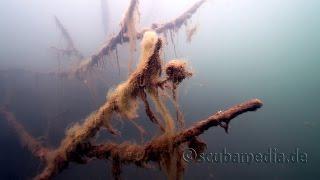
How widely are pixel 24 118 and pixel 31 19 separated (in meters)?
22.8

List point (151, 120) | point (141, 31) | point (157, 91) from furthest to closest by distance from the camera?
point (141, 31) → point (151, 120) → point (157, 91)

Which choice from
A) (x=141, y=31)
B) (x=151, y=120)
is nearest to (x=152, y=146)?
(x=151, y=120)

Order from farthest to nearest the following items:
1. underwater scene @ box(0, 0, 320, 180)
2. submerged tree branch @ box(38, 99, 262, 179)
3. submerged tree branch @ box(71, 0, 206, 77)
A: 1. submerged tree branch @ box(71, 0, 206, 77)
2. underwater scene @ box(0, 0, 320, 180)
3. submerged tree branch @ box(38, 99, 262, 179)

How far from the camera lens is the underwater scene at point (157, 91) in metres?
2.89

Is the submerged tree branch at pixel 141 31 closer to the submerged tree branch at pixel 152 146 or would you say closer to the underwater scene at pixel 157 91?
the underwater scene at pixel 157 91

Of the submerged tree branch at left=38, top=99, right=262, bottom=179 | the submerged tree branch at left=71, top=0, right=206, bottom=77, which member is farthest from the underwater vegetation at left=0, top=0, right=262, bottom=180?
the submerged tree branch at left=71, top=0, right=206, bottom=77

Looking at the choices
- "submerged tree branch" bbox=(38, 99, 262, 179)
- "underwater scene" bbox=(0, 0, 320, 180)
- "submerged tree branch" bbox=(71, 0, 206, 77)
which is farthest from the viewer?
"submerged tree branch" bbox=(71, 0, 206, 77)

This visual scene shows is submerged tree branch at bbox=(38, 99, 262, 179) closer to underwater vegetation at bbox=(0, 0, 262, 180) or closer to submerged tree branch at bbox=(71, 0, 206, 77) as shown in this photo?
underwater vegetation at bbox=(0, 0, 262, 180)

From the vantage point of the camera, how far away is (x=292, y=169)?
75.0ft

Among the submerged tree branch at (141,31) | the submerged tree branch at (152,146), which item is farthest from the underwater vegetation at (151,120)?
the submerged tree branch at (141,31)

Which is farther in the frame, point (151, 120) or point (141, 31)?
point (141, 31)

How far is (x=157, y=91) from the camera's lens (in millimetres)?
2719

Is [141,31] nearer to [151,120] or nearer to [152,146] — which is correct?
[151,120]

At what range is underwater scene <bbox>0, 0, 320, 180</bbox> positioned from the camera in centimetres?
289
